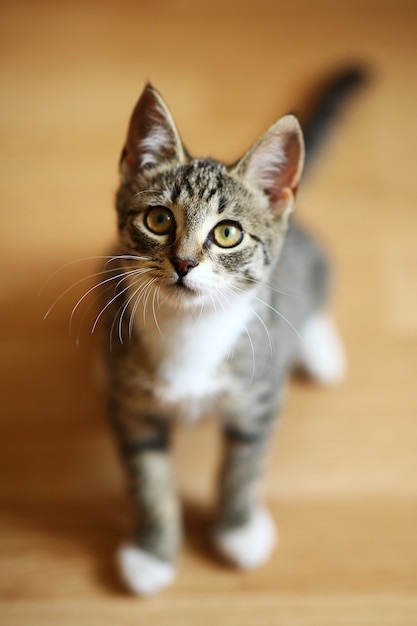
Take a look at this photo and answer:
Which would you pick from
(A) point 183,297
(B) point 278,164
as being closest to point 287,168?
(B) point 278,164

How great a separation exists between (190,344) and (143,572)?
0.46m

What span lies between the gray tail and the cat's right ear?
58 centimetres

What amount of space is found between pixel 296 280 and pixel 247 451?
36 cm

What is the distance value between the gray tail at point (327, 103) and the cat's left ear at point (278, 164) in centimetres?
52

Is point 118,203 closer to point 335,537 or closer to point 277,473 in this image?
point 277,473

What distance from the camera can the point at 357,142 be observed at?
1651 mm

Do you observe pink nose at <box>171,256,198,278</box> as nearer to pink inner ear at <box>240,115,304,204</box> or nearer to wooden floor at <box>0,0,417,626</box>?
pink inner ear at <box>240,115,304,204</box>

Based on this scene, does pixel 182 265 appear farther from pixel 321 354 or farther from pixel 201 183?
pixel 321 354

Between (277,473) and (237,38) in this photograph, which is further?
(237,38)

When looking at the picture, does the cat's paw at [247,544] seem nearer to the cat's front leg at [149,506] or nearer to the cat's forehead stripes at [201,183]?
the cat's front leg at [149,506]

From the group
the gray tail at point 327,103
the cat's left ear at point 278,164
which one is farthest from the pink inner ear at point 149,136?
the gray tail at point 327,103

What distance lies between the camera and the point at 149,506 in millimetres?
1077

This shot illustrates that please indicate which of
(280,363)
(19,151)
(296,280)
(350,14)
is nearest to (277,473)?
(280,363)

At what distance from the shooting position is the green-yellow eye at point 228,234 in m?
0.88
